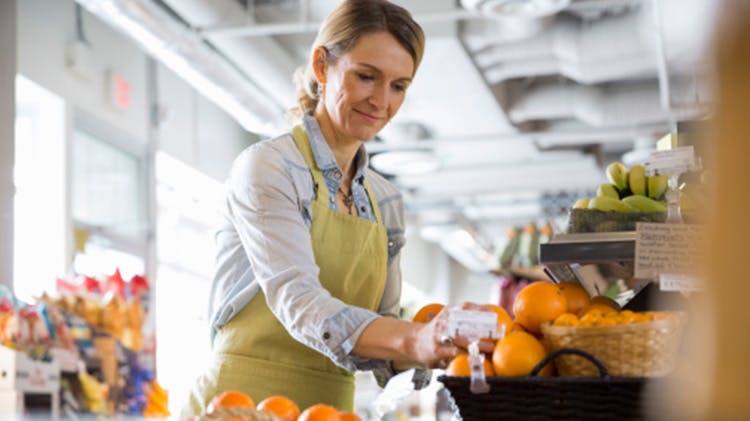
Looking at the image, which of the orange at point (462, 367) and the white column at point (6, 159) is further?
the white column at point (6, 159)

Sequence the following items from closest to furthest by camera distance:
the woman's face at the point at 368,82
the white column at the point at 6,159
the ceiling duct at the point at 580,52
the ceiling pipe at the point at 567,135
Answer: the woman's face at the point at 368,82, the white column at the point at 6,159, the ceiling duct at the point at 580,52, the ceiling pipe at the point at 567,135

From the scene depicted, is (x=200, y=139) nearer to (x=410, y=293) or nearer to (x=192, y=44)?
(x=192, y=44)

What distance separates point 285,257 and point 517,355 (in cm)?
55

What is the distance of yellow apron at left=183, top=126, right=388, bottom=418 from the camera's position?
199cm

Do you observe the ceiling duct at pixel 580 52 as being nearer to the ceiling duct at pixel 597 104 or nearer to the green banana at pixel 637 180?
the ceiling duct at pixel 597 104

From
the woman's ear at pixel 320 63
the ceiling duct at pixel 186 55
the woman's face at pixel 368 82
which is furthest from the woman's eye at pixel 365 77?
the ceiling duct at pixel 186 55

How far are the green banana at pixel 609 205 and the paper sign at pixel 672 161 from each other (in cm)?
14

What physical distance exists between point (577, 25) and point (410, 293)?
832cm

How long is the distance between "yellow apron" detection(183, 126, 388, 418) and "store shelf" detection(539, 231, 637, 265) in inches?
22.5

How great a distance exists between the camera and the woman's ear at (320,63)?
6.84ft

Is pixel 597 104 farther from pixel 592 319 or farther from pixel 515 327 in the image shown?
pixel 592 319

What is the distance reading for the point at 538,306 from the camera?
156 cm

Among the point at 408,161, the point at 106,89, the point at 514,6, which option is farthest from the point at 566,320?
the point at 408,161

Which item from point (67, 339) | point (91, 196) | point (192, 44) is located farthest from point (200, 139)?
point (67, 339)
